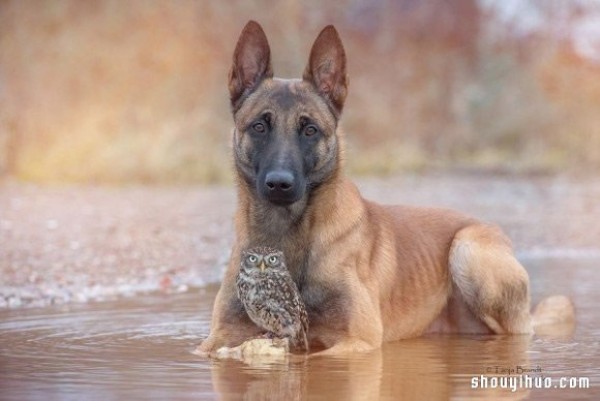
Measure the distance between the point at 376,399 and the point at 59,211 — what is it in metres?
10.7

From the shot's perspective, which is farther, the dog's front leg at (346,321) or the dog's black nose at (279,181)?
the dog's front leg at (346,321)

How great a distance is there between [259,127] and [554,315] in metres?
2.71

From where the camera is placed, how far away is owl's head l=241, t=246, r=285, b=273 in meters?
6.62

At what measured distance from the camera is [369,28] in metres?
28.5

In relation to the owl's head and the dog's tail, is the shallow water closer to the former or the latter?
the dog's tail

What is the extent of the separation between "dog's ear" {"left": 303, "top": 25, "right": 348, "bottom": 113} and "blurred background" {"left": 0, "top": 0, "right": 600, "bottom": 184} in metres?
12.9

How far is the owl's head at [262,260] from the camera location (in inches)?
261

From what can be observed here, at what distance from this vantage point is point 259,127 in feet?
22.9

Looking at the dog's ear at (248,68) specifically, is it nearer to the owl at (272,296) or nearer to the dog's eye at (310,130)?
the dog's eye at (310,130)

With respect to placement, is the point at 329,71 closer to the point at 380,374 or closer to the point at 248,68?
the point at 248,68

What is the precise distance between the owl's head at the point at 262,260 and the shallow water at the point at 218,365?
527mm

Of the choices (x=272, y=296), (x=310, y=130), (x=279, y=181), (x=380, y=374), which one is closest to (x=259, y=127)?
(x=310, y=130)

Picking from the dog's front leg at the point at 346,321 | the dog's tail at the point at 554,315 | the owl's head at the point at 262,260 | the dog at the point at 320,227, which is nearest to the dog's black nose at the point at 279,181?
the dog at the point at 320,227

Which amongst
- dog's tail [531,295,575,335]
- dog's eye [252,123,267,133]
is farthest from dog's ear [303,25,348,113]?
dog's tail [531,295,575,335]
